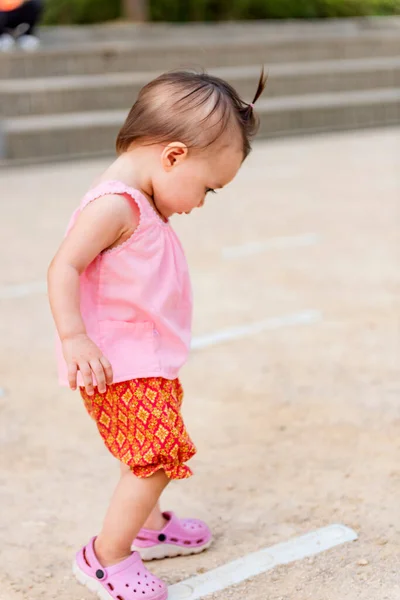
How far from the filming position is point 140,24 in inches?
627

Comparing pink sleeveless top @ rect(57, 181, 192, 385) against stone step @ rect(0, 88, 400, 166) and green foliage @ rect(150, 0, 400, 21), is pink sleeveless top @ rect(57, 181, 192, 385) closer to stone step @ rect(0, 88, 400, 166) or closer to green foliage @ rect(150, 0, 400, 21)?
stone step @ rect(0, 88, 400, 166)

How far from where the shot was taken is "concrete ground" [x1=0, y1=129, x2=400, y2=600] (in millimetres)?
2289

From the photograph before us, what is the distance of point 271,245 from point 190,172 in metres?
3.92

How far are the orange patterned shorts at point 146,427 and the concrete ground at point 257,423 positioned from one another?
36cm

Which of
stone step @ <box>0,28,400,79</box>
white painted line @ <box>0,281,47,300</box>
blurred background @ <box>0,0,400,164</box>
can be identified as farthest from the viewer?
stone step @ <box>0,28,400,79</box>

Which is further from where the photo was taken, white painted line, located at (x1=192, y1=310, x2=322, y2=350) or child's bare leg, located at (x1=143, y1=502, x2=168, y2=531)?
white painted line, located at (x1=192, y1=310, x2=322, y2=350)

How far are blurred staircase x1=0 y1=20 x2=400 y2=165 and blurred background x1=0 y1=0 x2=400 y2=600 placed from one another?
1.8 inches

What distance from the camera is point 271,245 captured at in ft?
19.4

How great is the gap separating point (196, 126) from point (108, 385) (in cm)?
59

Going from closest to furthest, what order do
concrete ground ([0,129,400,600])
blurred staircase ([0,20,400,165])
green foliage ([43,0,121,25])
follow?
concrete ground ([0,129,400,600]) < blurred staircase ([0,20,400,165]) < green foliage ([43,0,121,25])

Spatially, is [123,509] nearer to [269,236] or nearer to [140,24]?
[269,236]

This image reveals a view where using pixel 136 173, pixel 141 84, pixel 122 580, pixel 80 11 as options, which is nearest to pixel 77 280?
pixel 136 173

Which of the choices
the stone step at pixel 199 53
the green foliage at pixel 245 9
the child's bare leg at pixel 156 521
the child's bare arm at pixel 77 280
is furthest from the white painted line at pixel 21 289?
the green foliage at pixel 245 9

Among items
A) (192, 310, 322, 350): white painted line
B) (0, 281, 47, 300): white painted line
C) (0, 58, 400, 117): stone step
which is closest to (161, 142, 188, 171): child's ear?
(192, 310, 322, 350): white painted line
